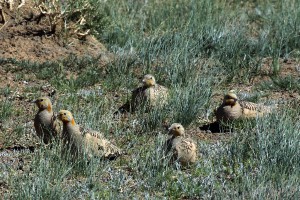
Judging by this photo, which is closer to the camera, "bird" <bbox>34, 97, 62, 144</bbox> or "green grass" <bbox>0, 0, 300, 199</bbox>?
"green grass" <bbox>0, 0, 300, 199</bbox>

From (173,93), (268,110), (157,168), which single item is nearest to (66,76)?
(173,93)

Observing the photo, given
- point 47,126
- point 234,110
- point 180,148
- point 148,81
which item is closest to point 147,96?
point 148,81

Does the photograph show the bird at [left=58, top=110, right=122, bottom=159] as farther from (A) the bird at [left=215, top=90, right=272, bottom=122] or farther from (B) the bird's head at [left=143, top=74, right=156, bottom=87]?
(B) the bird's head at [left=143, top=74, right=156, bottom=87]

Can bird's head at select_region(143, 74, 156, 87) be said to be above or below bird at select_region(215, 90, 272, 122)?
above

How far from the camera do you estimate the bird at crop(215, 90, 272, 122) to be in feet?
29.9

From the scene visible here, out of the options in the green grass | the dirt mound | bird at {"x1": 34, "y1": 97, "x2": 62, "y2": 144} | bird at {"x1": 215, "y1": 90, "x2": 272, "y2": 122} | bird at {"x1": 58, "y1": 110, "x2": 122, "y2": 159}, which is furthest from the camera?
the dirt mound

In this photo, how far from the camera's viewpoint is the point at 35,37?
11477 millimetres

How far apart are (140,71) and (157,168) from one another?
144 inches

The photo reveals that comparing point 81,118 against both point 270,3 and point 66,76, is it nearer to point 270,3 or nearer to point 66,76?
point 66,76

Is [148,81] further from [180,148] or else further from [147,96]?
[180,148]

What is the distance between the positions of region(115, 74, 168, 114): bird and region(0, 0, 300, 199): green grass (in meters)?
0.12

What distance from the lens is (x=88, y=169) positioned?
7586 millimetres

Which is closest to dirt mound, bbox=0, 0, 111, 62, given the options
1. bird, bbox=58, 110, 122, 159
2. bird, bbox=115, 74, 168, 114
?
bird, bbox=115, 74, 168, 114

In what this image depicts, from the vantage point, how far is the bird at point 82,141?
7.84m
